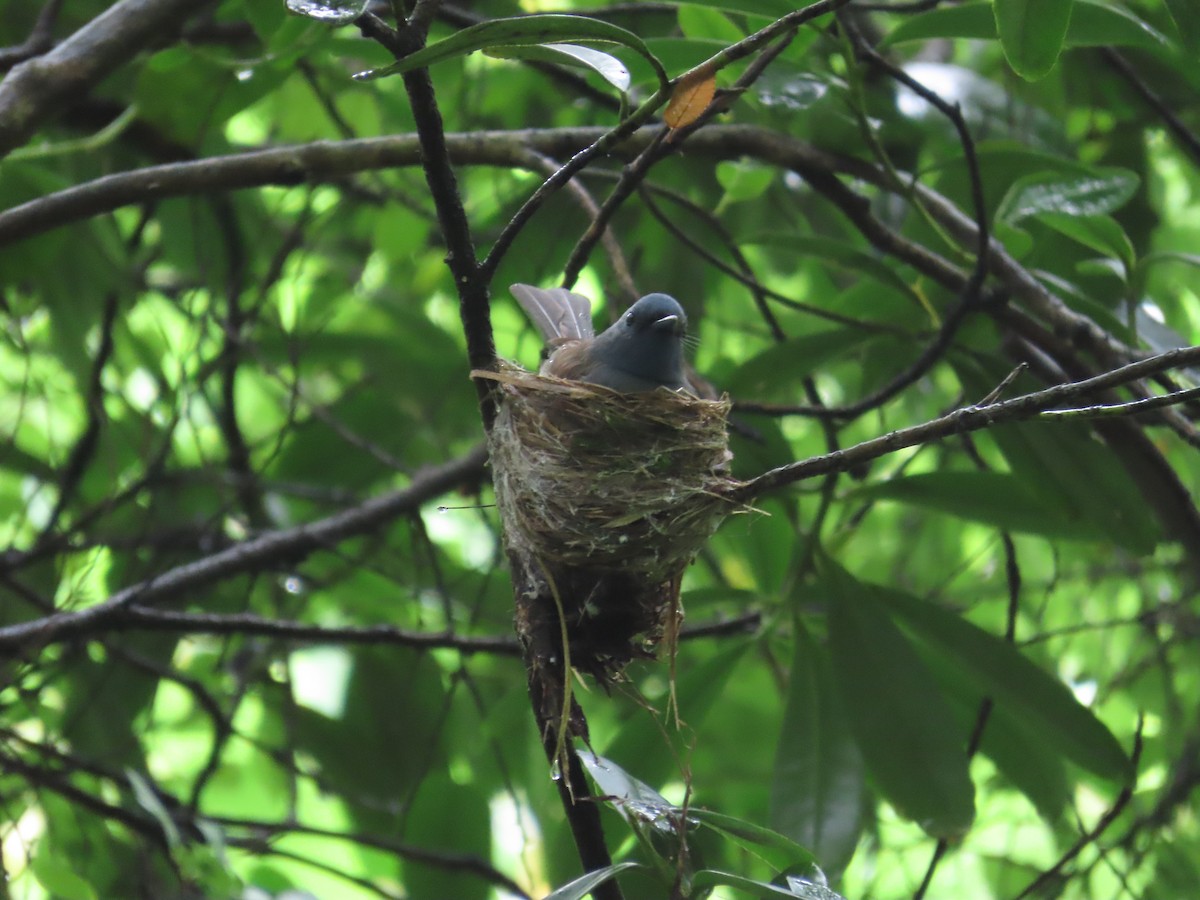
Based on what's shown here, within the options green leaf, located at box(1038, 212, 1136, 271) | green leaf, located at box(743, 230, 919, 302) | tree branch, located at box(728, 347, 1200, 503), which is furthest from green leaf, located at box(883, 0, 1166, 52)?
tree branch, located at box(728, 347, 1200, 503)

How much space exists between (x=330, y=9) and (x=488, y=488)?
278 centimetres

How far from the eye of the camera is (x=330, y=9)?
1683 mm

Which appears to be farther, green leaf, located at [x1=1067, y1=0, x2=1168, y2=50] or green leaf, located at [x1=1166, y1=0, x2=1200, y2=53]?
green leaf, located at [x1=1067, y1=0, x2=1168, y2=50]

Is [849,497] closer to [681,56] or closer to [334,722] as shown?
[681,56]

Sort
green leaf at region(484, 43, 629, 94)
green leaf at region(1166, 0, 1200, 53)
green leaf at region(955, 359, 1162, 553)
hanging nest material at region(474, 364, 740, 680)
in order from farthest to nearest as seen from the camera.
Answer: green leaf at region(955, 359, 1162, 553), hanging nest material at region(474, 364, 740, 680), green leaf at region(1166, 0, 1200, 53), green leaf at region(484, 43, 629, 94)

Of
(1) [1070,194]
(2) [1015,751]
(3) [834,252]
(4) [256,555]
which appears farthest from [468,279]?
(2) [1015,751]

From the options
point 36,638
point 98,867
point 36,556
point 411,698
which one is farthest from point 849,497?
point 98,867

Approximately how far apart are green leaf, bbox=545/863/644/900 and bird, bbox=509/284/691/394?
4.40ft

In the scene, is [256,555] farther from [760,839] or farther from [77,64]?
[760,839]

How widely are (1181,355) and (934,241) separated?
1669 mm

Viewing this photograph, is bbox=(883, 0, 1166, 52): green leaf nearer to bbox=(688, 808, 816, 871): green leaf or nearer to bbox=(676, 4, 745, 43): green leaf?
bbox=(676, 4, 745, 43): green leaf

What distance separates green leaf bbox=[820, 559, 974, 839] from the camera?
2.66m

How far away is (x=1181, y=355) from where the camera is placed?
159cm

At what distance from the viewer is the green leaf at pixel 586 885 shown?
177 cm
